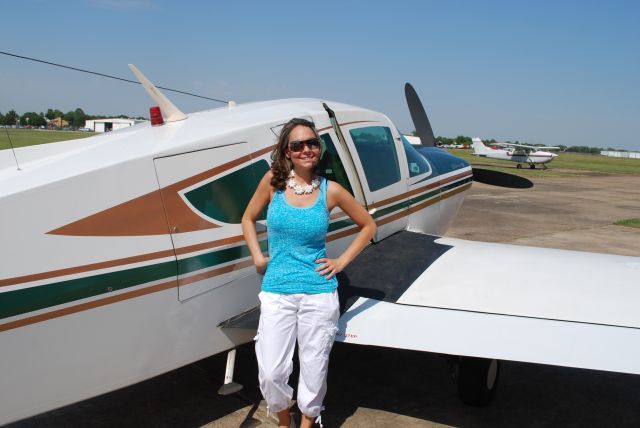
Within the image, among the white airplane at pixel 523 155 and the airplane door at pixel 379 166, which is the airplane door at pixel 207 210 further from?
the white airplane at pixel 523 155

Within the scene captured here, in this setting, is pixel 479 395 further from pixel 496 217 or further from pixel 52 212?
pixel 496 217

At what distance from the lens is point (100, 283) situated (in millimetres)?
2762

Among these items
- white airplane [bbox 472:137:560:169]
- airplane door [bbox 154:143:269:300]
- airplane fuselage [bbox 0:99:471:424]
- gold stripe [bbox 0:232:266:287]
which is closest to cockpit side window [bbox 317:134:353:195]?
airplane fuselage [bbox 0:99:471:424]

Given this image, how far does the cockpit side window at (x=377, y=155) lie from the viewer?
485 centimetres

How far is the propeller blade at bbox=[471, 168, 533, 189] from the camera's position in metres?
7.90

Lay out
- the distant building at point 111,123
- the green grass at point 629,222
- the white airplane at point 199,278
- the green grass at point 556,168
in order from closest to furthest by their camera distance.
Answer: the white airplane at point 199,278, the distant building at point 111,123, the green grass at point 629,222, the green grass at point 556,168

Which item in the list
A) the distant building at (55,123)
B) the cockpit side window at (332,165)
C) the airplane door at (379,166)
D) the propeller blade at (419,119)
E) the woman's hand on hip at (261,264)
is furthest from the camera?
the propeller blade at (419,119)

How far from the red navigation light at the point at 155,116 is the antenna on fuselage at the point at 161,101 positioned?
56 mm

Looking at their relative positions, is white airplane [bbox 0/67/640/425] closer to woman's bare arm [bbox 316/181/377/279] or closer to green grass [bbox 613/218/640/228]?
woman's bare arm [bbox 316/181/377/279]

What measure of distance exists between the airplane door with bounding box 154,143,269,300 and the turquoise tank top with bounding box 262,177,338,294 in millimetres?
386

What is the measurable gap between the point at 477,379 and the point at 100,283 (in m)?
2.72

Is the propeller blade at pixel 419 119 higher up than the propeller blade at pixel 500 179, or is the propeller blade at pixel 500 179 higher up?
the propeller blade at pixel 419 119

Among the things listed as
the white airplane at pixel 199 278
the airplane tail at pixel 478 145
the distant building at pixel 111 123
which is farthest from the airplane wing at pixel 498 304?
the airplane tail at pixel 478 145

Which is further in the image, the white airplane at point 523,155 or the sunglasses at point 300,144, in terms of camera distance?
the white airplane at point 523,155
